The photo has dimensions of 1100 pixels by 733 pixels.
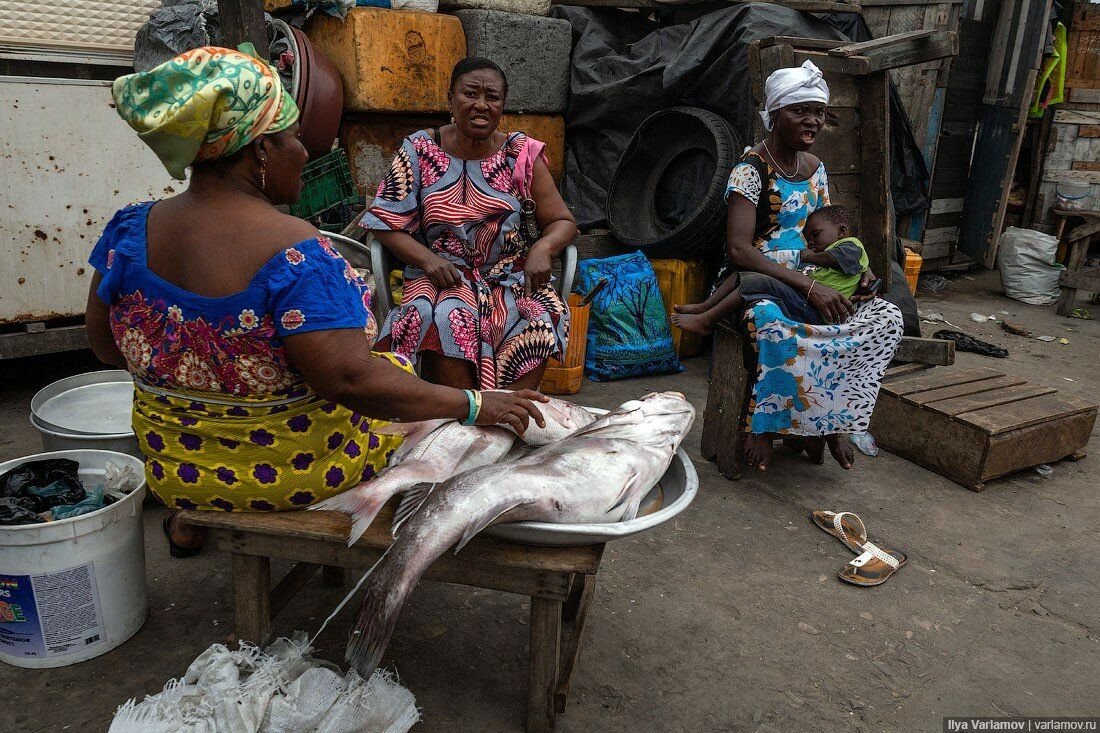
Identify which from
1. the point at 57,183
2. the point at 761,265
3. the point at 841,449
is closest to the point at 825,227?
the point at 761,265

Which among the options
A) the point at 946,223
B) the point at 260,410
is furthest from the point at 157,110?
the point at 946,223

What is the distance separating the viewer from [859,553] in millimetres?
3162

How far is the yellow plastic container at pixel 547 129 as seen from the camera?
597 cm

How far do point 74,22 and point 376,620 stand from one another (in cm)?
433

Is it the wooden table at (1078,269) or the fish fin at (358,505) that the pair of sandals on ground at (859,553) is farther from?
the wooden table at (1078,269)

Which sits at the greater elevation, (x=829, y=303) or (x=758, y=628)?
(x=829, y=303)

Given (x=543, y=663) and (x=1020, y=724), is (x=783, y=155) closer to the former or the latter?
(x=1020, y=724)

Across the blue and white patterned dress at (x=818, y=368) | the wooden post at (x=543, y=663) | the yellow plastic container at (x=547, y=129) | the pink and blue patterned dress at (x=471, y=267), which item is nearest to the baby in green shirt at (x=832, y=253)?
the blue and white patterned dress at (x=818, y=368)

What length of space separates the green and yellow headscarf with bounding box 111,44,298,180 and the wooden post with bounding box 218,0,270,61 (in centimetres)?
250

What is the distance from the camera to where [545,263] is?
334 centimetres

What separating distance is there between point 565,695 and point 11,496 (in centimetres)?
174

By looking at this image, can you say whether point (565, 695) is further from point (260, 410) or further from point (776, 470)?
point (776, 470)

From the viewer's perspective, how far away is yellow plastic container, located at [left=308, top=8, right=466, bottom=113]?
516 centimetres

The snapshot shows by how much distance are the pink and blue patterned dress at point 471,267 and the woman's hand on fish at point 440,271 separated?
4cm
